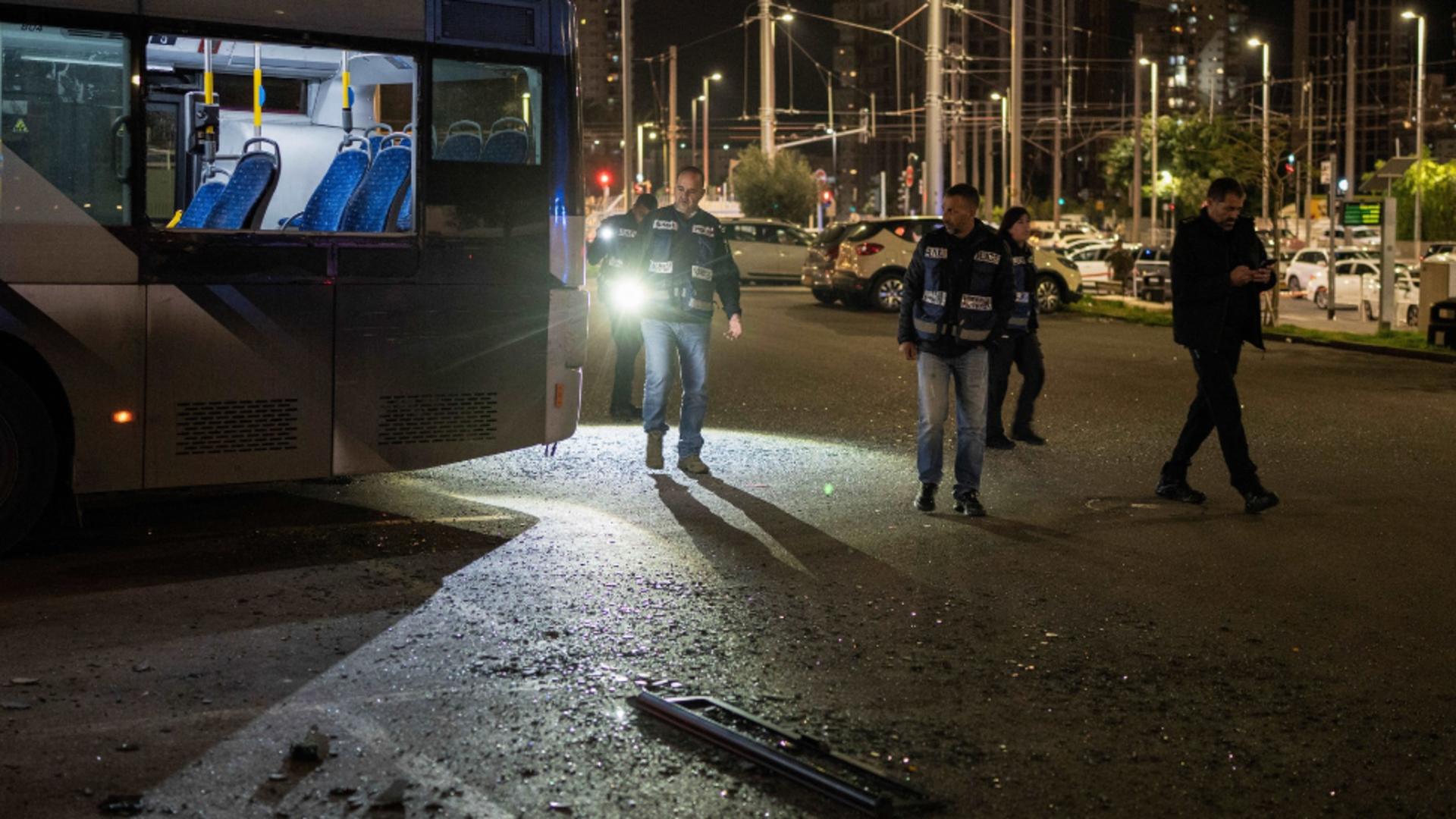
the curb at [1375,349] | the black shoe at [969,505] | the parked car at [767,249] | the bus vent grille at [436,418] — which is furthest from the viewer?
the parked car at [767,249]

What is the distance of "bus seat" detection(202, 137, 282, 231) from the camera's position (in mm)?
8625

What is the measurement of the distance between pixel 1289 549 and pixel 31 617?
571 cm

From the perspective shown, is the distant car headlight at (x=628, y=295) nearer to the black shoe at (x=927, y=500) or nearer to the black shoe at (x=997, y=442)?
the black shoe at (x=927, y=500)

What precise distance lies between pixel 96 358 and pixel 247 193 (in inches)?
50.3

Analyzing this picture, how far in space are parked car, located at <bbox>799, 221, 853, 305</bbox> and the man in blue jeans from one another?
19.5 m

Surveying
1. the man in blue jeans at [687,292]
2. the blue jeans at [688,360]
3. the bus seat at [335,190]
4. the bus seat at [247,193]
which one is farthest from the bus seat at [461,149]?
the blue jeans at [688,360]

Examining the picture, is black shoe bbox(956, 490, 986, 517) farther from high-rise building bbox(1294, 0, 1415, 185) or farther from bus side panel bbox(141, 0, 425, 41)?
high-rise building bbox(1294, 0, 1415, 185)

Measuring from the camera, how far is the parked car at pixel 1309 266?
128ft

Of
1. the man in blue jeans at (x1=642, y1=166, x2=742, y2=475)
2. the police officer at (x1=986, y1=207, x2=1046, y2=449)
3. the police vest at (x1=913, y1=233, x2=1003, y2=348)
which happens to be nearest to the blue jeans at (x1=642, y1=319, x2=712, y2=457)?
the man in blue jeans at (x1=642, y1=166, x2=742, y2=475)

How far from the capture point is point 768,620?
6883 millimetres

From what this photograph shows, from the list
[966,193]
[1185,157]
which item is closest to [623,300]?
[966,193]

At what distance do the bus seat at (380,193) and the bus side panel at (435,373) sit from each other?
33 cm

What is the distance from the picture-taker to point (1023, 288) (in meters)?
12.7

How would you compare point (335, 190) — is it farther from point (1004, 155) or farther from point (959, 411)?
point (1004, 155)
